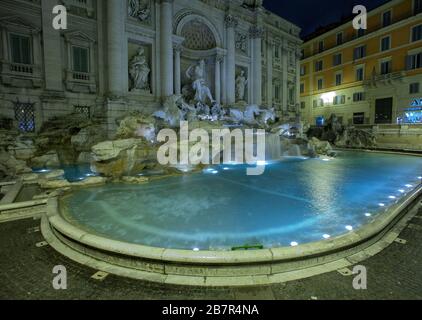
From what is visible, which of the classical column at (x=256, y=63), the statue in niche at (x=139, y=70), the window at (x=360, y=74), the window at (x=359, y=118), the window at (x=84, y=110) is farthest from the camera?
the window at (x=359, y=118)

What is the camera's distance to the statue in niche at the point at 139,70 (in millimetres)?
14039

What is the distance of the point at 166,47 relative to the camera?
14.8 meters

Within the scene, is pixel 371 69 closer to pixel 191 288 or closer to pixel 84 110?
pixel 84 110

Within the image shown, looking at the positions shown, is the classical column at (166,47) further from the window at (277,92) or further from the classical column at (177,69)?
the window at (277,92)

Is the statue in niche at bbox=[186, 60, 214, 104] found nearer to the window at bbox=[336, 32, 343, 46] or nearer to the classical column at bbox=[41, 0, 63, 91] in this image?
the classical column at bbox=[41, 0, 63, 91]

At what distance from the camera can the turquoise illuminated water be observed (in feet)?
12.1

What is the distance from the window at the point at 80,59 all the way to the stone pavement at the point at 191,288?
12.1 metres

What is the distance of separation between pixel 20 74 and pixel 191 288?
1322 cm

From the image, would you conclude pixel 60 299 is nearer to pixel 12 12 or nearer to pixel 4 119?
pixel 4 119

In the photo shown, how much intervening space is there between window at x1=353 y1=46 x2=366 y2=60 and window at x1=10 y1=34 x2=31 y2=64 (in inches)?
1126

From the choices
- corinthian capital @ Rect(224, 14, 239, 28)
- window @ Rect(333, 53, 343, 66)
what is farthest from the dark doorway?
corinthian capital @ Rect(224, 14, 239, 28)

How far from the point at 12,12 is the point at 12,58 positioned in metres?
2.00

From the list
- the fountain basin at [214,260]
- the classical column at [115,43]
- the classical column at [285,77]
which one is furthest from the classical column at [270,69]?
the fountain basin at [214,260]

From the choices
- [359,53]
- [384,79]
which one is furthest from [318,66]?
[384,79]
